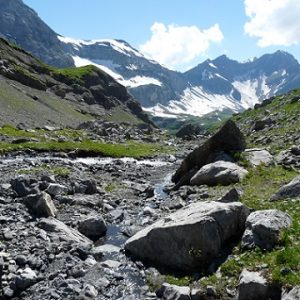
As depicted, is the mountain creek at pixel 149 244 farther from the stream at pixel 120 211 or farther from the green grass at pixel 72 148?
the green grass at pixel 72 148

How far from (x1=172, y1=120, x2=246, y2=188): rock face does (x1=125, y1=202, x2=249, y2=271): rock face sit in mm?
19987

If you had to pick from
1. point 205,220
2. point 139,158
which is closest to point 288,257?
point 205,220

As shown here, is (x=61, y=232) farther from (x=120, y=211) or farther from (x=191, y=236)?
(x=191, y=236)

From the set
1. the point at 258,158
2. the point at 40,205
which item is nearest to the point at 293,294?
the point at 40,205

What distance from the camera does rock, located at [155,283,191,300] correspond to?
54.6ft

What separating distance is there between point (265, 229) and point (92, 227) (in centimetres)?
982

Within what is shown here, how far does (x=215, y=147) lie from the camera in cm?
4212

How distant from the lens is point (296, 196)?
25172mm

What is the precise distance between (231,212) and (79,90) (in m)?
185

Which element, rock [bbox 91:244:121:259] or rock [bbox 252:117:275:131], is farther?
rock [bbox 252:117:275:131]

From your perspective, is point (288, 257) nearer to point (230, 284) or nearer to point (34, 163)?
point (230, 284)

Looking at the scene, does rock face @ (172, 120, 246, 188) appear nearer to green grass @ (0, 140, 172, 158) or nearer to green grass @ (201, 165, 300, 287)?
green grass @ (201, 165, 300, 287)

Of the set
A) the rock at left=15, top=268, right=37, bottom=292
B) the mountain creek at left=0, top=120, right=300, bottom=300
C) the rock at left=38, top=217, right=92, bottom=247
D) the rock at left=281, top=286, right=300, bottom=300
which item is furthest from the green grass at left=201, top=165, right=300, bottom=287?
the rock at left=38, top=217, right=92, bottom=247

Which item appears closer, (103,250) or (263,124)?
(103,250)
